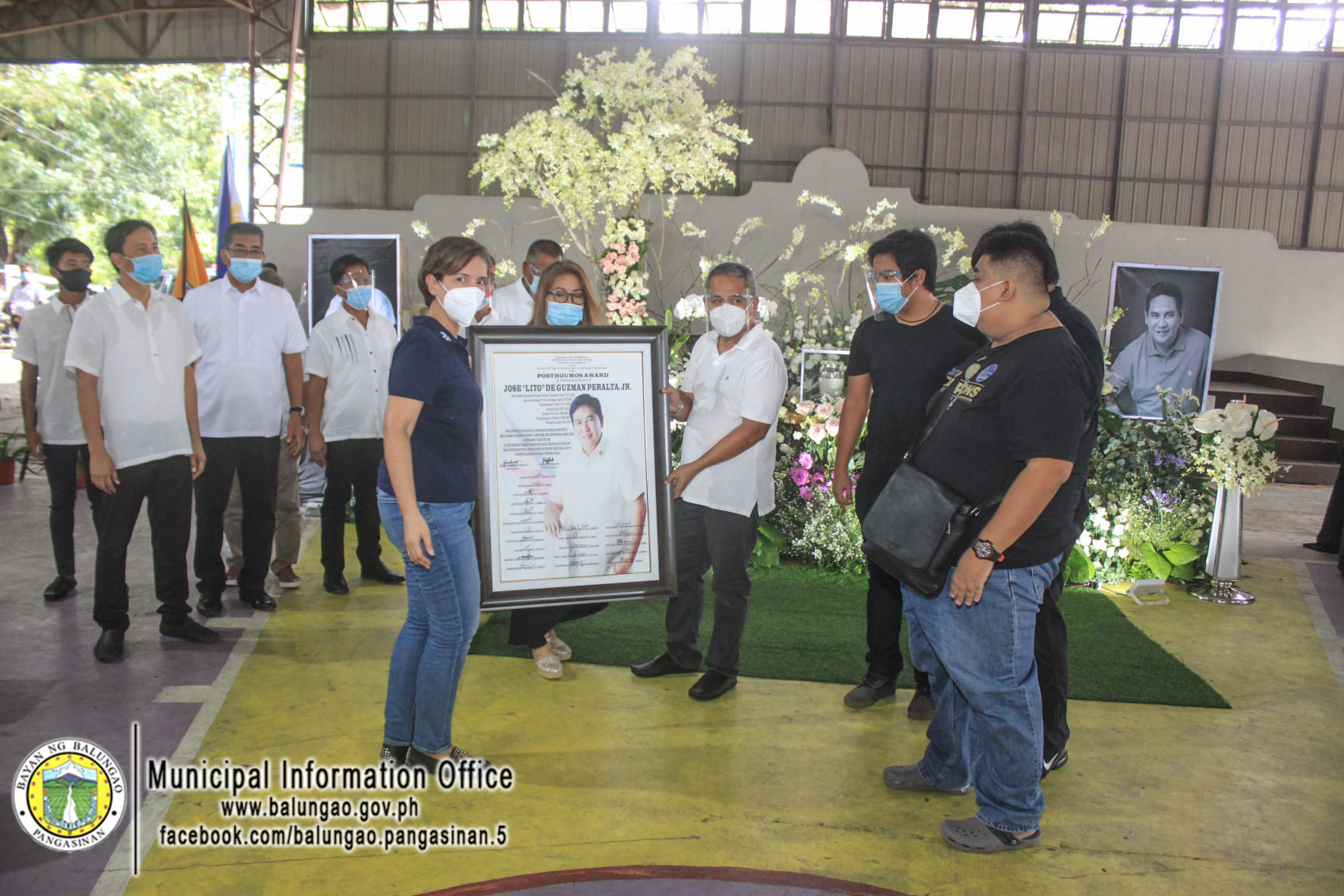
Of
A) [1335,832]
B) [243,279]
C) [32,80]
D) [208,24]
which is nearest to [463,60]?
[208,24]

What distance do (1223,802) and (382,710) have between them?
9.27 feet

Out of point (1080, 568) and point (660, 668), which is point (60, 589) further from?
point (1080, 568)

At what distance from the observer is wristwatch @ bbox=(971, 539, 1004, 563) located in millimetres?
2252

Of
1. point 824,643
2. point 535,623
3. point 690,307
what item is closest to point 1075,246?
point 690,307

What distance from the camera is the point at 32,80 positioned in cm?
2281

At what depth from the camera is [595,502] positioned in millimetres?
3354

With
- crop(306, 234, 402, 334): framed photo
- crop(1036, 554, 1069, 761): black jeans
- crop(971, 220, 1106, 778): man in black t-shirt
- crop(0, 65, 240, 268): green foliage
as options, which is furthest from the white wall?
crop(0, 65, 240, 268): green foliage

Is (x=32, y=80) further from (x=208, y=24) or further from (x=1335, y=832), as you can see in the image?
(x=1335, y=832)

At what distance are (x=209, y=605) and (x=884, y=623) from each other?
308 centimetres

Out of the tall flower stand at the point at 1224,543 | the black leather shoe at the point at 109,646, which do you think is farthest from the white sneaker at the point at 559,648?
the tall flower stand at the point at 1224,543

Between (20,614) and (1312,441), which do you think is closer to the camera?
(20,614)

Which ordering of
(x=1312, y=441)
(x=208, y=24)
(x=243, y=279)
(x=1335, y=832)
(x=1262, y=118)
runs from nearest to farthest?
(x=1335, y=832)
(x=243, y=279)
(x=1312, y=441)
(x=1262, y=118)
(x=208, y=24)

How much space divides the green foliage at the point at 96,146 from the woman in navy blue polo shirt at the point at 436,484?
24.9 m

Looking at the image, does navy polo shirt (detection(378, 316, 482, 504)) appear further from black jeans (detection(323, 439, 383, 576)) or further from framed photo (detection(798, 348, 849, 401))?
framed photo (detection(798, 348, 849, 401))
